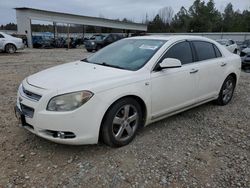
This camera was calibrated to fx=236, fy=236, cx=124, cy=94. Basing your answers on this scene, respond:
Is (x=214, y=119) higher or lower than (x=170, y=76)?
lower

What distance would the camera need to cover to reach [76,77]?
119 inches

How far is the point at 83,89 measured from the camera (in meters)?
2.71

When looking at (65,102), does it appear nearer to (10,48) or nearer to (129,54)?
(129,54)

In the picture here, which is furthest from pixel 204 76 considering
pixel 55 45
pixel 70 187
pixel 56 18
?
pixel 56 18

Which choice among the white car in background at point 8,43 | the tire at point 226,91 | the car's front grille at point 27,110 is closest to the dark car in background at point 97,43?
the white car in background at point 8,43

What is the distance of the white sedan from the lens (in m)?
2.68

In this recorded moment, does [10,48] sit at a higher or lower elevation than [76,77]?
lower

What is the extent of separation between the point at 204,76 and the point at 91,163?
2525 millimetres

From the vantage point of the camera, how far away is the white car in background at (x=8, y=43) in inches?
591

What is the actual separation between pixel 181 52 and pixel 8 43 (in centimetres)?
1447

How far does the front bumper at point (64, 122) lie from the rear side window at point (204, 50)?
2354 mm

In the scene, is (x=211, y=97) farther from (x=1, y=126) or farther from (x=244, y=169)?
(x=1, y=126)

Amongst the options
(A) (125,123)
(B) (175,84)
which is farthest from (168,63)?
(A) (125,123)

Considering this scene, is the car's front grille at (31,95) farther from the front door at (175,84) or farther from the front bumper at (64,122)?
the front door at (175,84)
